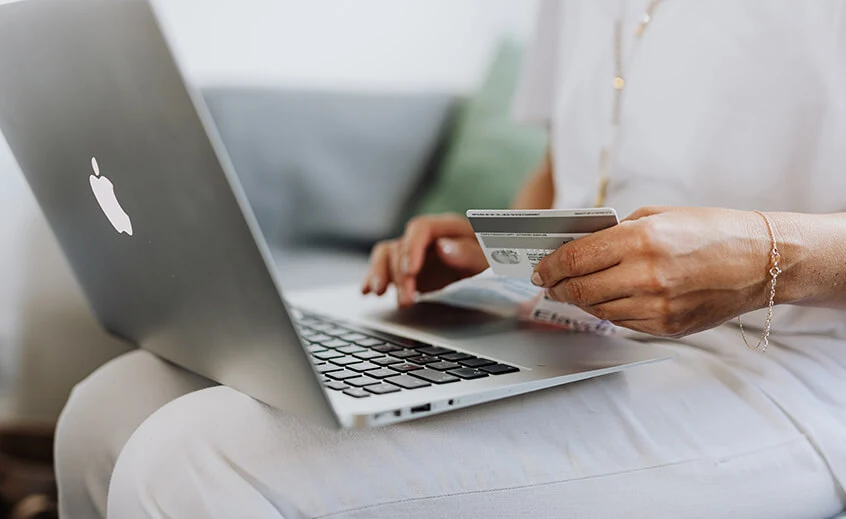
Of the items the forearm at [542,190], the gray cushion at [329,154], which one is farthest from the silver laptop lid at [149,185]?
the gray cushion at [329,154]

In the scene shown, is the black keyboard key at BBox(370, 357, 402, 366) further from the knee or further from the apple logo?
the apple logo

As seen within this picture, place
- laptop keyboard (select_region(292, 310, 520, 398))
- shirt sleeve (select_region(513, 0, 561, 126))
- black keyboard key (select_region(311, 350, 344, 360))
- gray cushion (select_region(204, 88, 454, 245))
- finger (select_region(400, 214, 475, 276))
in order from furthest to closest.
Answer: gray cushion (select_region(204, 88, 454, 245)), shirt sleeve (select_region(513, 0, 561, 126)), finger (select_region(400, 214, 475, 276)), black keyboard key (select_region(311, 350, 344, 360)), laptop keyboard (select_region(292, 310, 520, 398))

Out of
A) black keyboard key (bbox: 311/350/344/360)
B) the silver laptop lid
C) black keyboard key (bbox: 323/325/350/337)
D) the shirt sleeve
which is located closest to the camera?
the silver laptop lid

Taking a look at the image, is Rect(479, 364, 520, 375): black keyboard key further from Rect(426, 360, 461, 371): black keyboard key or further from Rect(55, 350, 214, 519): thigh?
Rect(55, 350, 214, 519): thigh

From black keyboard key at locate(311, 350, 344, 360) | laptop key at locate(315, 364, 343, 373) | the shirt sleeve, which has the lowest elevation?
black keyboard key at locate(311, 350, 344, 360)

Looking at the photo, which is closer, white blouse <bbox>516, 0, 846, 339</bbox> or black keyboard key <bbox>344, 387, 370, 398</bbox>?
black keyboard key <bbox>344, 387, 370, 398</bbox>

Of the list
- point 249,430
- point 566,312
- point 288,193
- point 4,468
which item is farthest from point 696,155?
point 4,468

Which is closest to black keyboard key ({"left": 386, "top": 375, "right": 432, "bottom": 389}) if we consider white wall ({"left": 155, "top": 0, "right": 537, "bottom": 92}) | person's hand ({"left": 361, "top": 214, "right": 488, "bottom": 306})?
person's hand ({"left": 361, "top": 214, "right": 488, "bottom": 306})

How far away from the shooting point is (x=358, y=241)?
1.80m

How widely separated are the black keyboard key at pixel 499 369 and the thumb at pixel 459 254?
0.33 meters

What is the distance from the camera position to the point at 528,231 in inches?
23.4

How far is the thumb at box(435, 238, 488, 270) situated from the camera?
0.93 metres

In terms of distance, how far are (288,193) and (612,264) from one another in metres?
1.23

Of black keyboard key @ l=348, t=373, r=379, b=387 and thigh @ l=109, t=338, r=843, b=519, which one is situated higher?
black keyboard key @ l=348, t=373, r=379, b=387
